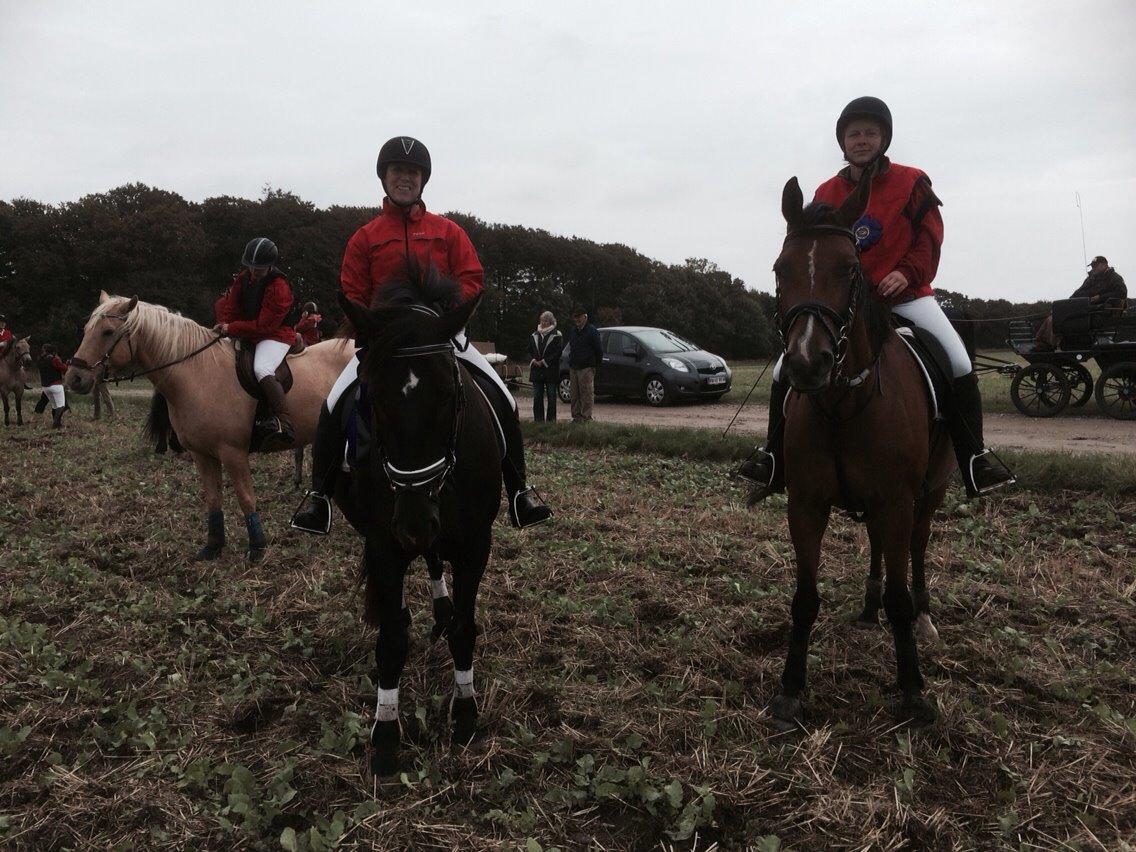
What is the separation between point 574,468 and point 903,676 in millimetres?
6818

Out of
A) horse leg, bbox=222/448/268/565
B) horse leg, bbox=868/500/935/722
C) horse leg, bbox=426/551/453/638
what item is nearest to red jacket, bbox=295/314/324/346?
horse leg, bbox=222/448/268/565

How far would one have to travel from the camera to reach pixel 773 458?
14.0 ft

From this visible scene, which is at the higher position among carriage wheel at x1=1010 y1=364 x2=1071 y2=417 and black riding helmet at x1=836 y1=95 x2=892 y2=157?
black riding helmet at x1=836 y1=95 x2=892 y2=157

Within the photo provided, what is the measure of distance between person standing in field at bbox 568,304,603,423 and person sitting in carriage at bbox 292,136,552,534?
10.1m

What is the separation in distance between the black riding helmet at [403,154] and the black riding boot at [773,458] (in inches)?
95.0

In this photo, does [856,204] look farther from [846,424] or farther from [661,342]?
[661,342]

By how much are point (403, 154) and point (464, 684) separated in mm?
2903

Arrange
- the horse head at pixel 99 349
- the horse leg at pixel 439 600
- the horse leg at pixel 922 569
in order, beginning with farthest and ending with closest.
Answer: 1. the horse head at pixel 99 349
2. the horse leg at pixel 922 569
3. the horse leg at pixel 439 600

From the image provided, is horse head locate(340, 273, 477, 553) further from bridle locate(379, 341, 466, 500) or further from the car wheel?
the car wheel

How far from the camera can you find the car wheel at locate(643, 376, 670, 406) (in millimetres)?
18047

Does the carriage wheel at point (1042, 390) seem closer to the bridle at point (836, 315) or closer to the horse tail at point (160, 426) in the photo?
the bridle at point (836, 315)

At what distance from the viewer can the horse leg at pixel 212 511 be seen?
21.1ft

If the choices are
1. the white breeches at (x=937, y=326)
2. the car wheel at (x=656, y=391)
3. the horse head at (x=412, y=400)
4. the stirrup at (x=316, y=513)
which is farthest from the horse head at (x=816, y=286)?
the car wheel at (x=656, y=391)

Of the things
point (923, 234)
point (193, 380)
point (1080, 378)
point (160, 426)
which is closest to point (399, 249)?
point (923, 234)
